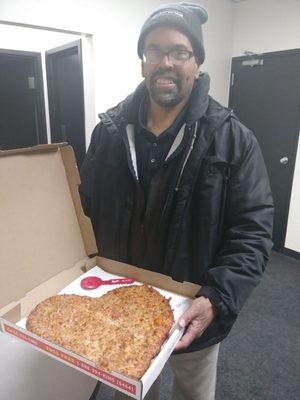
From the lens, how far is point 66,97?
328 cm

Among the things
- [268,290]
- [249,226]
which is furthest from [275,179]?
[249,226]

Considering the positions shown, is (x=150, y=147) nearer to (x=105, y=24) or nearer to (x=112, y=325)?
(x=112, y=325)

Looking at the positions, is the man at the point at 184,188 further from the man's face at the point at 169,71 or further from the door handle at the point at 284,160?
the door handle at the point at 284,160

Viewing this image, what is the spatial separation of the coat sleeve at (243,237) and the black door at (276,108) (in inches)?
95.3

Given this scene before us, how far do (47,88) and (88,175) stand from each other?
9.14 ft

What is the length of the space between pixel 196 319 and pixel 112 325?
231 millimetres

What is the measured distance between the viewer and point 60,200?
3.46 ft

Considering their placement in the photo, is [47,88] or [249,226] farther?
[47,88]

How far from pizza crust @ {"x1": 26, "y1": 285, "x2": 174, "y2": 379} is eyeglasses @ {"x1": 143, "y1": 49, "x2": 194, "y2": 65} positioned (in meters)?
0.74

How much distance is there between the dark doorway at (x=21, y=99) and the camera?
3.42 meters

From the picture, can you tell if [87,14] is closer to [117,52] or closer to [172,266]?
[117,52]

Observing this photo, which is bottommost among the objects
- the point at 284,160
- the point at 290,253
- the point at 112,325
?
the point at 290,253

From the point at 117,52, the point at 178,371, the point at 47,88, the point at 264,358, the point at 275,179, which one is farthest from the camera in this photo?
the point at 47,88

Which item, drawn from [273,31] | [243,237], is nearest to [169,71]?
[243,237]
